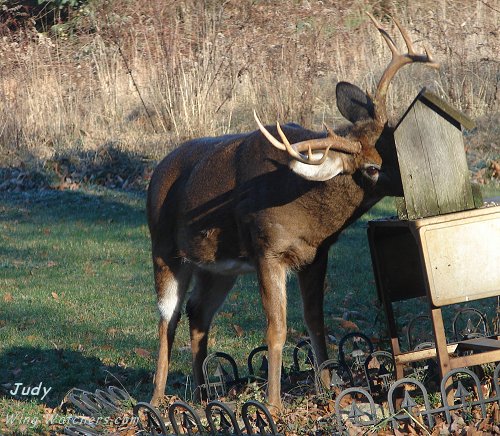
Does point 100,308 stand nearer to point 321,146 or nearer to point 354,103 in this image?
point 354,103

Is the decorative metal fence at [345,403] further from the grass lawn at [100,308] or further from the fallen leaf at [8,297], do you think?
the fallen leaf at [8,297]

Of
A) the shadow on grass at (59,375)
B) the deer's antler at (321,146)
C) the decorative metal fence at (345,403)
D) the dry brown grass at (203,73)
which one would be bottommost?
the decorative metal fence at (345,403)

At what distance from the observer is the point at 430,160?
5.51 meters

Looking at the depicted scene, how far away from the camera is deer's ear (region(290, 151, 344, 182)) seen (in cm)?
562

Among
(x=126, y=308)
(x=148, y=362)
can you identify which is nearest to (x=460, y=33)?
(x=126, y=308)

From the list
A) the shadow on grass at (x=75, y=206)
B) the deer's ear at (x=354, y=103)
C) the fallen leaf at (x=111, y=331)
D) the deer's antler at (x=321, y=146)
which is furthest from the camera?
the shadow on grass at (x=75, y=206)

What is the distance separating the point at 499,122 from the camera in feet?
52.3

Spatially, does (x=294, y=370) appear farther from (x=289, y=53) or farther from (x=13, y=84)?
(x=13, y=84)

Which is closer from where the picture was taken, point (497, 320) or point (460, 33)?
point (497, 320)

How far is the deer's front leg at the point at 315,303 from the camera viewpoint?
6555mm

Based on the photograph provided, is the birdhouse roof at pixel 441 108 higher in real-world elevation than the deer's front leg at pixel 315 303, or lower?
higher

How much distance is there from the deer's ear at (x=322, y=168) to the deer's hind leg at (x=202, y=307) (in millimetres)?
1956

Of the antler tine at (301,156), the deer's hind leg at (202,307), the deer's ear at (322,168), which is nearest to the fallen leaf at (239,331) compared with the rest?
the deer's hind leg at (202,307)

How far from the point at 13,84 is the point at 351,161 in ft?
42.8
